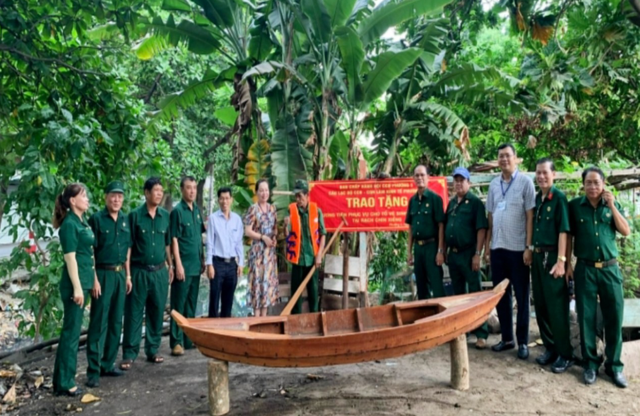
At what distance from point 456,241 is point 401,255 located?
215cm

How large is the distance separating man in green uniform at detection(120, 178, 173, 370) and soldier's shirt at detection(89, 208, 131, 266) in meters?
0.24

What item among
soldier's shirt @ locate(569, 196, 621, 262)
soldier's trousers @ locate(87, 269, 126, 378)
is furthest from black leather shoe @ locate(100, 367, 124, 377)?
soldier's shirt @ locate(569, 196, 621, 262)

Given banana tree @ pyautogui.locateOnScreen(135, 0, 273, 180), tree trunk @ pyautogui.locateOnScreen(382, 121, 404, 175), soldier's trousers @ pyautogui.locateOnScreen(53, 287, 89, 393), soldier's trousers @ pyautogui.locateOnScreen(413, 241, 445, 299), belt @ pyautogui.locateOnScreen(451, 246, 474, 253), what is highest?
banana tree @ pyautogui.locateOnScreen(135, 0, 273, 180)

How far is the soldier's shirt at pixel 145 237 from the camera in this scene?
405cm

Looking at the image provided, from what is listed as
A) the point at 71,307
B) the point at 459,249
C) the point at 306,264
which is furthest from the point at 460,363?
the point at 71,307

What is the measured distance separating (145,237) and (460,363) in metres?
2.78

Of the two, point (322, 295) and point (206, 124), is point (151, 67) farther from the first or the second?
point (322, 295)

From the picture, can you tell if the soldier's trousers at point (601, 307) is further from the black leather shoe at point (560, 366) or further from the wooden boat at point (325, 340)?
the wooden boat at point (325, 340)

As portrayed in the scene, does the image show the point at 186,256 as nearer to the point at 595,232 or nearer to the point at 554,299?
the point at 554,299

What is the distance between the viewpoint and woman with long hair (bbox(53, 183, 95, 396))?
342 cm

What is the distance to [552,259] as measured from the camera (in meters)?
3.75

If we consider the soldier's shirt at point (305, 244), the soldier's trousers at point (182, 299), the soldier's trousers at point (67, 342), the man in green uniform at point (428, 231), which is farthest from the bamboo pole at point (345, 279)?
the soldier's trousers at point (67, 342)

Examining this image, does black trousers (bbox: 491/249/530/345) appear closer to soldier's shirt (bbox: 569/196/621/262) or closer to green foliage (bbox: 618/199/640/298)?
soldier's shirt (bbox: 569/196/621/262)

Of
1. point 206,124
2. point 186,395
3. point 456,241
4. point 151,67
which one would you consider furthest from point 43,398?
point 206,124
